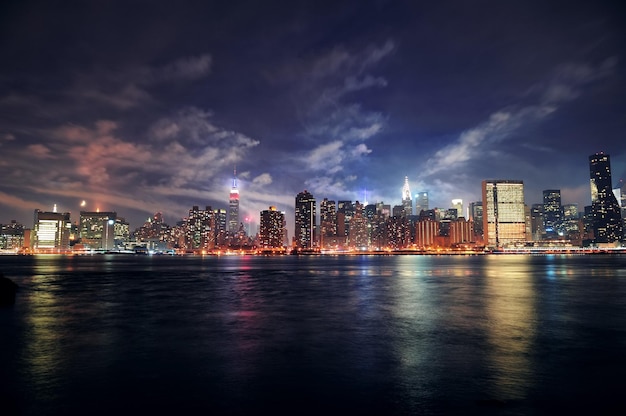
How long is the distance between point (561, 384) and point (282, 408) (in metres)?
10.3

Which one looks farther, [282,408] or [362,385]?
[362,385]

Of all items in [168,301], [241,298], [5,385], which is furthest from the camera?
[241,298]

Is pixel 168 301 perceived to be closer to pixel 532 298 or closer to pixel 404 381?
pixel 404 381

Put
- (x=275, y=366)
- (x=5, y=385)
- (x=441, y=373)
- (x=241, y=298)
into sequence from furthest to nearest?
(x=241, y=298)
(x=275, y=366)
(x=441, y=373)
(x=5, y=385)

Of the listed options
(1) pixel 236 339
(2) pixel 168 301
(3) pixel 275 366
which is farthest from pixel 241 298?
(3) pixel 275 366

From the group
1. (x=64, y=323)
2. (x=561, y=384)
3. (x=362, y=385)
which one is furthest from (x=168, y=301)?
(x=561, y=384)

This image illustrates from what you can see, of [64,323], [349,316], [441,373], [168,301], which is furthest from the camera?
[168,301]

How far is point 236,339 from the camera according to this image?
23453mm

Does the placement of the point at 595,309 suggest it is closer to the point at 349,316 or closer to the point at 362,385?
the point at 349,316

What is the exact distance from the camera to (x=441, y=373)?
16172mm

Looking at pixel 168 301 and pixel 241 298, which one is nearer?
pixel 168 301

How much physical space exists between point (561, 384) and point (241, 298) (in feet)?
115

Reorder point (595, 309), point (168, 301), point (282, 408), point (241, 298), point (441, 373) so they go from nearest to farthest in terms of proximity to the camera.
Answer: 1. point (282, 408)
2. point (441, 373)
3. point (595, 309)
4. point (168, 301)
5. point (241, 298)

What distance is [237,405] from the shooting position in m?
12.8
